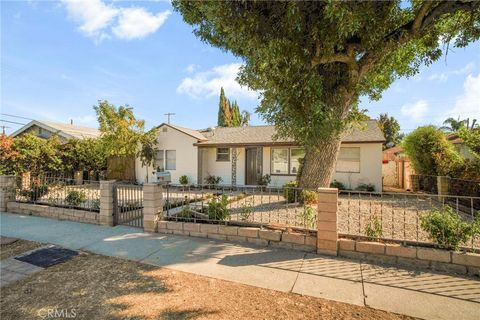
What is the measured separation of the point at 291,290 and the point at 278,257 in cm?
110

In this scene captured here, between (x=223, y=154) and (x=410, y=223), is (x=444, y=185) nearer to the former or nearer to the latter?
(x=410, y=223)

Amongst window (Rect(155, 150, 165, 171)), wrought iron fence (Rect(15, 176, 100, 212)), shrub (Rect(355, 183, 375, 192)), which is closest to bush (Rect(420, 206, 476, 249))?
wrought iron fence (Rect(15, 176, 100, 212))

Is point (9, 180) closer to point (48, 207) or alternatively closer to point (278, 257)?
Answer: point (48, 207)

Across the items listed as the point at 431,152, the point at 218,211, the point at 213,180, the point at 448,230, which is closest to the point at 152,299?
the point at 218,211

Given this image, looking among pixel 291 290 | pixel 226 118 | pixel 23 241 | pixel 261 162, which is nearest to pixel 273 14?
pixel 291 290

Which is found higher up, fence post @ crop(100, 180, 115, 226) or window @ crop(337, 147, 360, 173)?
window @ crop(337, 147, 360, 173)

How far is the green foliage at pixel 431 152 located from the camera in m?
10.6

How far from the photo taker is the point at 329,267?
13.4ft

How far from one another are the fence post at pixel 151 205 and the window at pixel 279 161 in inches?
367

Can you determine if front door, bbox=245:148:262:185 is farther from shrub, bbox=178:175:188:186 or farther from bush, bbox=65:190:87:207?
bush, bbox=65:190:87:207

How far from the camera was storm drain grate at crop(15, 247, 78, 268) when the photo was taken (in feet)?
14.8

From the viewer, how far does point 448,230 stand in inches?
159

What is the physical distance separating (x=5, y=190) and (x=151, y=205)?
6353 millimetres

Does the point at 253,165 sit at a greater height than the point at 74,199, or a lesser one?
greater
